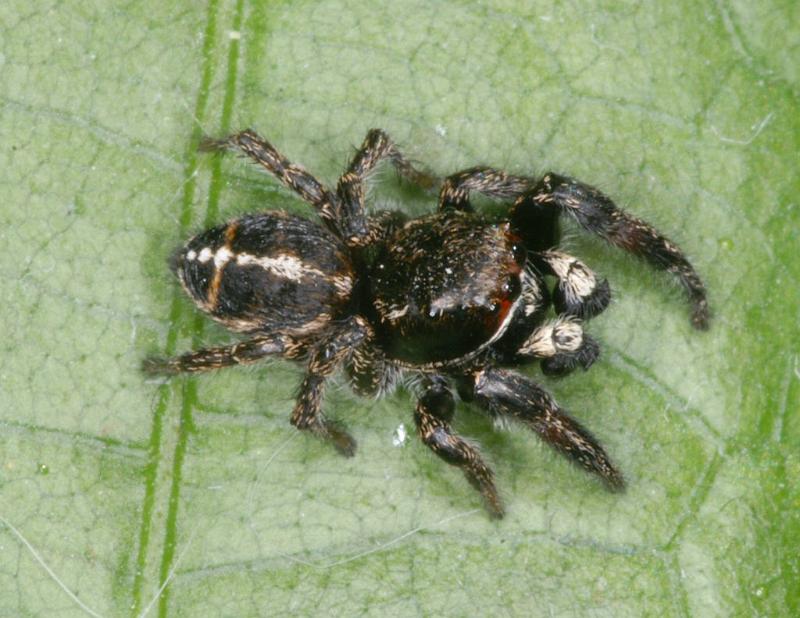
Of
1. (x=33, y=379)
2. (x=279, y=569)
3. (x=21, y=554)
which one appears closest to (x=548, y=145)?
(x=279, y=569)

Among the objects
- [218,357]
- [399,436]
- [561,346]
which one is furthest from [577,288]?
[218,357]

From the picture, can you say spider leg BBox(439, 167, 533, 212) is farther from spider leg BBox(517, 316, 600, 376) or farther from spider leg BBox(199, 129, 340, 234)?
spider leg BBox(517, 316, 600, 376)

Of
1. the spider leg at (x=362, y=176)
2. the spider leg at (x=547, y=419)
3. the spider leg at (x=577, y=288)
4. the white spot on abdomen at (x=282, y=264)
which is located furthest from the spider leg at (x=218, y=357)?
the spider leg at (x=577, y=288)

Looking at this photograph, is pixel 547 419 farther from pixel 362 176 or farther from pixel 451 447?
pixel 362 176

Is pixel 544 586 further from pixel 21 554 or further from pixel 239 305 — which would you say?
pixel 21 554

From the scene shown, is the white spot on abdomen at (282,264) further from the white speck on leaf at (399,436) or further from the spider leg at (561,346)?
the spider leg at (561,346)

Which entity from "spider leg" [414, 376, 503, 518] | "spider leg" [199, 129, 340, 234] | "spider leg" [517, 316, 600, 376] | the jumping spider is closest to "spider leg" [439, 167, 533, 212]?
the jumping spider

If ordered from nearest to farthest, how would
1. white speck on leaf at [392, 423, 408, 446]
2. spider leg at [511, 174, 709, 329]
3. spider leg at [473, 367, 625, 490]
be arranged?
spider leg at [473, 367, 625, 490], spider leg at [511, 174, 709, 329], white speck on leaf at [392, 423, 408, 446]
